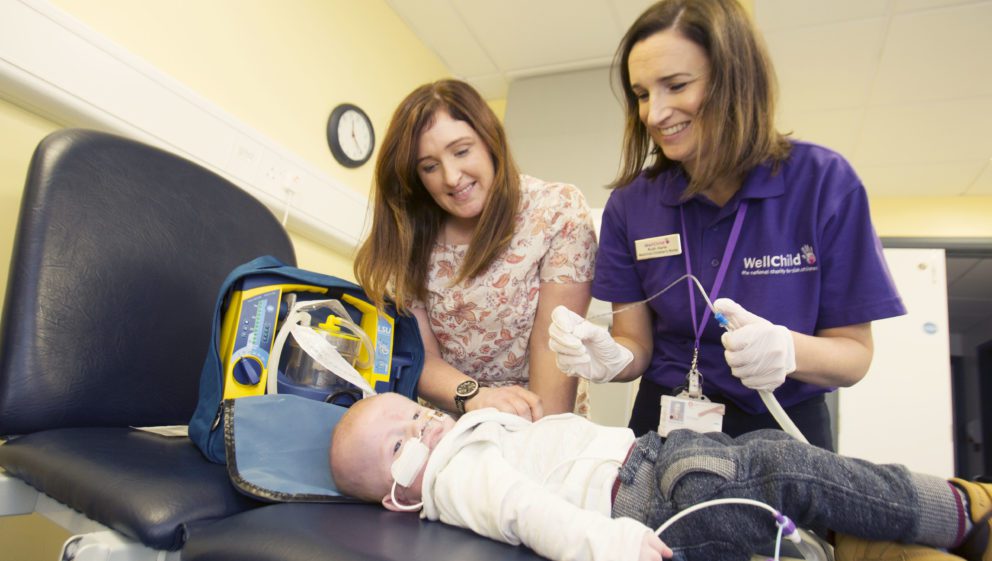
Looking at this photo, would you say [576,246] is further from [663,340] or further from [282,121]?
[282,121]

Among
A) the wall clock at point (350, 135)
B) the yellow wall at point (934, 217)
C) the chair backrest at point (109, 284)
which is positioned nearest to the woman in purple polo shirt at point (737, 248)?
the chair backrest at point (109, 284)

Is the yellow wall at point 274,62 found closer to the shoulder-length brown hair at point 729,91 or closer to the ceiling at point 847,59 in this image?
the ceiling at point 847,59

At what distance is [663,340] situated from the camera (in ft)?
4.05

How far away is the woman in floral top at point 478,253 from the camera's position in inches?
52.6

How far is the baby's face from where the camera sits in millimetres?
933

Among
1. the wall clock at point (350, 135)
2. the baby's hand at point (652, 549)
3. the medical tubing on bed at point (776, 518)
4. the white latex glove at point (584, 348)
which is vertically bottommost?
the baby's hand at point (652, 549)

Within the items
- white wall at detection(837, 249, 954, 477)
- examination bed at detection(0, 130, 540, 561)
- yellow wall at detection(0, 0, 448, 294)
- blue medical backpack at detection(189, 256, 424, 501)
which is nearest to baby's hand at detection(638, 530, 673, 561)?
examination bed at detection(0, 130, 540, 561)

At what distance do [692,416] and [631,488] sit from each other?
0.91ft

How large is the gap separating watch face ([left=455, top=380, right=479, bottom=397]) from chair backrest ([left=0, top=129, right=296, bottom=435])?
1.94 feet

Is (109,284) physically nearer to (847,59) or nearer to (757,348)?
(757,348)

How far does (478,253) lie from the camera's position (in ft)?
4.43

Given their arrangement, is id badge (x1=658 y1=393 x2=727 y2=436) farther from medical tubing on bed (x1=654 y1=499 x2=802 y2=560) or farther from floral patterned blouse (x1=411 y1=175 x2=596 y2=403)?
floral patterned blouse (x1=411 y1=175 x2=596 y2=403)

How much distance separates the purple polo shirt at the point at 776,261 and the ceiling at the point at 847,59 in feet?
5.63

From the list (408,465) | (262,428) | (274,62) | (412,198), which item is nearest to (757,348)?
(408,465)
